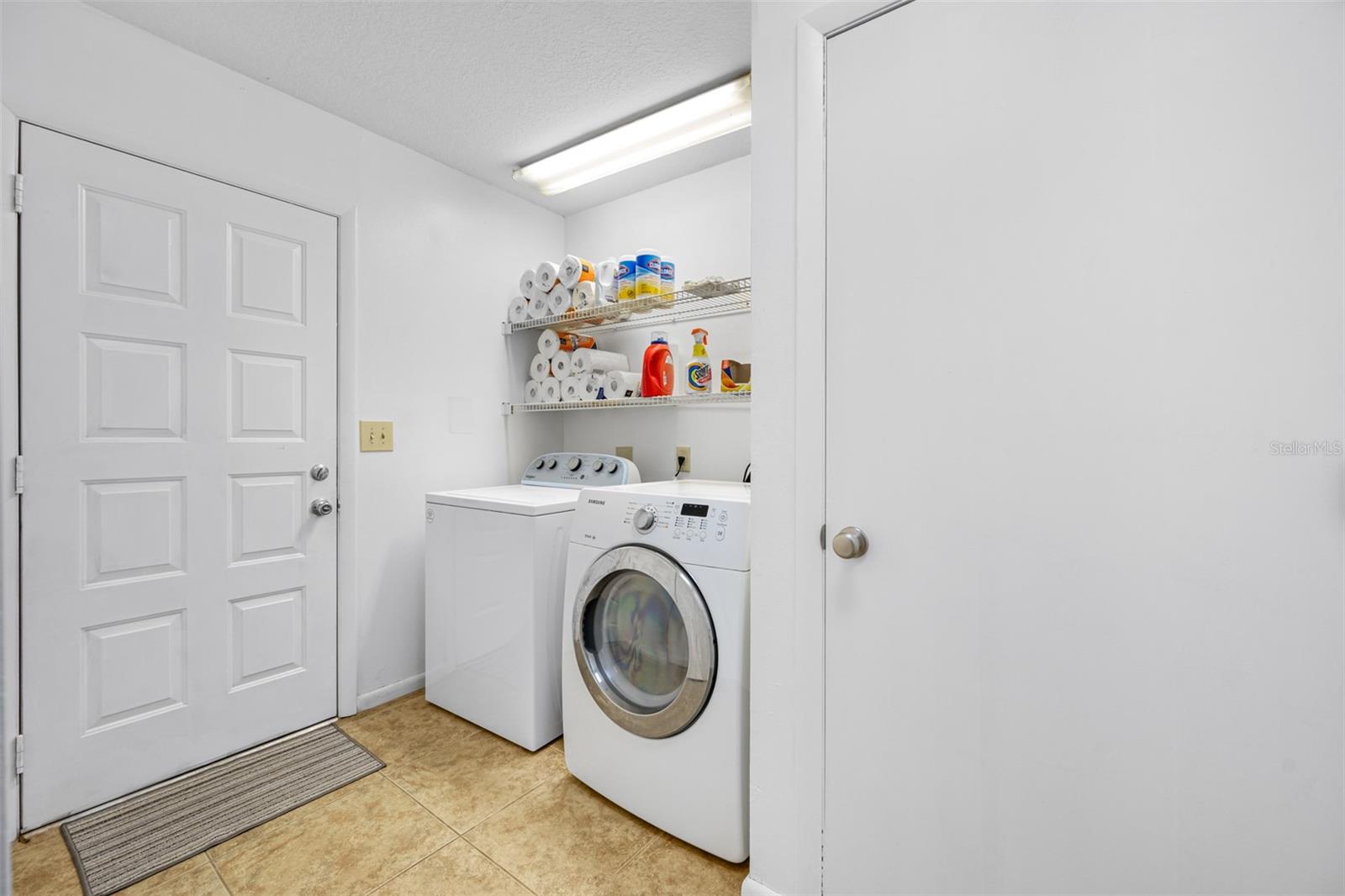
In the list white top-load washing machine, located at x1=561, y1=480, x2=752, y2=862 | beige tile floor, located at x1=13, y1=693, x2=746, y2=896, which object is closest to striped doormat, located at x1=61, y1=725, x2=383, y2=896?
beige tile floor, located at x1=13, y1=693, x2=746, y2=896

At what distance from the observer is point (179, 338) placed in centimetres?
197

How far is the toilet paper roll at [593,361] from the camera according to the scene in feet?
9.11

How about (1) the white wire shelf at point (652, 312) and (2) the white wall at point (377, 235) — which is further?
(1) the white wire shelf at point (652, 312)

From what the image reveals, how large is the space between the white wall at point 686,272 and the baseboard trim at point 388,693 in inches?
50.2

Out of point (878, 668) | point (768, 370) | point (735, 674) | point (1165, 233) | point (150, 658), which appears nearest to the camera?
point (1165, 233)

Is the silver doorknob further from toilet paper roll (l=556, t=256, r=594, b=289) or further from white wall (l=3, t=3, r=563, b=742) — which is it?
white wall (l=3, t=3, r=563, b=742)

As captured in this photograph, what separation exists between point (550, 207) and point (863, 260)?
2.31 metres

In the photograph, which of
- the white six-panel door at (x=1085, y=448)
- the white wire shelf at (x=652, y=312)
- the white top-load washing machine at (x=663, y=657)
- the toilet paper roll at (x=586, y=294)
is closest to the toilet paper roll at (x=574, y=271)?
the toilet paper roll at (x=586, y=294)

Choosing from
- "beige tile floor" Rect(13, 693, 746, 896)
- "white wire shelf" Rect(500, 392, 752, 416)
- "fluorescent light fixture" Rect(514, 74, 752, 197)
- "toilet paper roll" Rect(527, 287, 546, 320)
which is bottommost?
"beige tile floor" Rect(13, 693, 746, 896)

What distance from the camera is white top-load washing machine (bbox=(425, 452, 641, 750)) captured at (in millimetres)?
2117

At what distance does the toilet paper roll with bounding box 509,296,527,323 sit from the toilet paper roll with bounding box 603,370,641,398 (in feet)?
1.68

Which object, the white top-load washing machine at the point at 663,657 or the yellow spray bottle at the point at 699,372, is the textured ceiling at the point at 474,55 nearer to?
the yellow spray bottle at the point at 699,372

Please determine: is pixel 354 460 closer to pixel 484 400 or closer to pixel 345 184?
pixel 484 400

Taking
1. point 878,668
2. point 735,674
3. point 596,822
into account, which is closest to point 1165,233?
point 878,668
